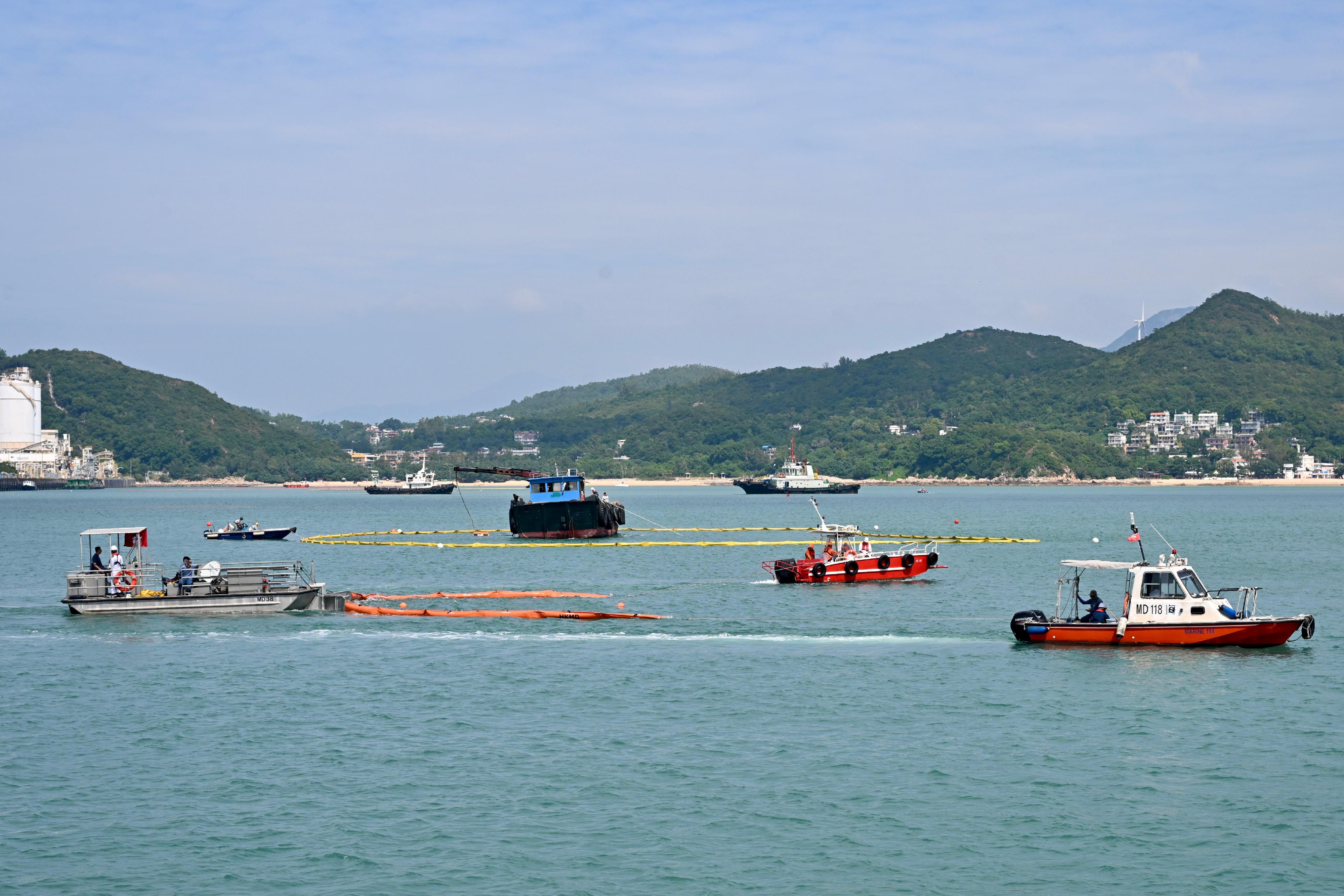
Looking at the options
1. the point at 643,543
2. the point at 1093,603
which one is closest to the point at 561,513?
the point at 643,543

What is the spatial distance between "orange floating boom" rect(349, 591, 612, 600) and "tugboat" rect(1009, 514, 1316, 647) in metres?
24.1

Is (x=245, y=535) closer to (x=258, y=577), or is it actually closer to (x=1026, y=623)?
(x=258, y=577)

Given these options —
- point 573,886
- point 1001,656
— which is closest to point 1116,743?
point 1001,656

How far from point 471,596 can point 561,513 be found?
166 feet

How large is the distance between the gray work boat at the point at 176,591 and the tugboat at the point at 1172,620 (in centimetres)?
3046

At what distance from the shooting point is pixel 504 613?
53750 millimetres

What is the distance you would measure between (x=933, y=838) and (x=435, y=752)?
12298 mm

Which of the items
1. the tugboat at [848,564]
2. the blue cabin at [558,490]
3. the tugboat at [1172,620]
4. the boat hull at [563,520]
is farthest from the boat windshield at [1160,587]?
the blue cabin at [558,490]

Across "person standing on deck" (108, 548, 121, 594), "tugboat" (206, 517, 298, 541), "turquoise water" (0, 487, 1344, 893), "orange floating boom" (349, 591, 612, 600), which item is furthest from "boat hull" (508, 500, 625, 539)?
"person standing on deck" (108, 548, 121, 594)

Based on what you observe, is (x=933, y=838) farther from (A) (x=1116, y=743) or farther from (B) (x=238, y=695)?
(B) (x=238, y=695)

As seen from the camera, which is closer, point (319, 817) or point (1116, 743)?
point (319, 817)

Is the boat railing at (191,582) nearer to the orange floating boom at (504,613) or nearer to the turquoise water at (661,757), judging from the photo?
the turquoise water at (661,757)

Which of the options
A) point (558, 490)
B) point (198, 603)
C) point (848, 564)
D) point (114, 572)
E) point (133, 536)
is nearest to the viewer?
point (133, 536)

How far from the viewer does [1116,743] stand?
98.9 feet
